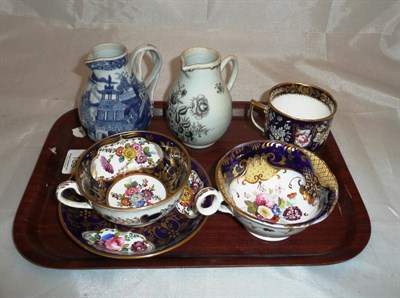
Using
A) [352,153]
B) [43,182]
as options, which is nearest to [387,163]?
[352,153]

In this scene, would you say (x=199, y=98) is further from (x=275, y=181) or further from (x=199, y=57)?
(x=275, y=181)

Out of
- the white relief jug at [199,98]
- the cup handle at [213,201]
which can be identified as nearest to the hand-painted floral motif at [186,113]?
the white relief jug at [199,98]

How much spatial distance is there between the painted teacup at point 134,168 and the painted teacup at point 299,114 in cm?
22

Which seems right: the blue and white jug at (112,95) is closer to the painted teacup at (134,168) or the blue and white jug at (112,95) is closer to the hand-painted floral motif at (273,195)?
the painted teacup at (134,168)

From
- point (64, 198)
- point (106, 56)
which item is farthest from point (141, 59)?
point (64, 198)

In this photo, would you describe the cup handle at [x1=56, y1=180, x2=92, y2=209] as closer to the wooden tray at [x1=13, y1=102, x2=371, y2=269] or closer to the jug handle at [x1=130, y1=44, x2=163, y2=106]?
the wooden tray at [x1=13, y1=102, x2=371, y2=269]

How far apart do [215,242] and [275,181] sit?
192mm

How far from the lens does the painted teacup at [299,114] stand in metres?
0.85

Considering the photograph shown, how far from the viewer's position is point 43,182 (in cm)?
85

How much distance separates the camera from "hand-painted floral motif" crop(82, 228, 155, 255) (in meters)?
0.70

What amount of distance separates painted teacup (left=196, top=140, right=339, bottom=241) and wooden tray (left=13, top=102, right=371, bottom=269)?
3 cm

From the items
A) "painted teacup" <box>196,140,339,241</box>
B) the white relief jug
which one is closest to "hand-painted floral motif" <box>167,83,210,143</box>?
the white relief jug

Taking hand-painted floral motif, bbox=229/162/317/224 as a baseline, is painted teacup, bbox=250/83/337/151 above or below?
above

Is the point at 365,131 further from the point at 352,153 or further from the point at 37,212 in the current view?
the point at 37,212
